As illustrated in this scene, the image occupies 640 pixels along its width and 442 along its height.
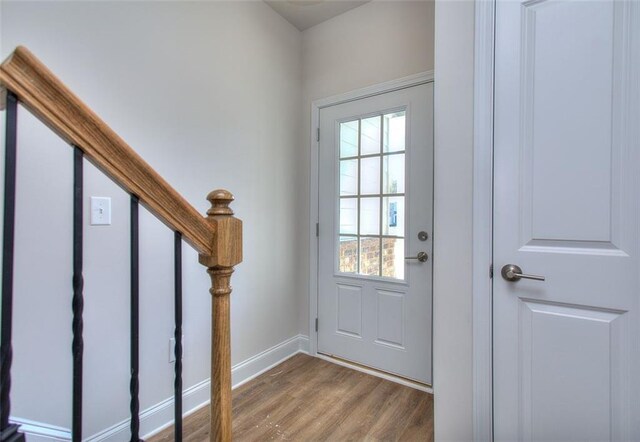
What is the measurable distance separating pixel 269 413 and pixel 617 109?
220 centimetres

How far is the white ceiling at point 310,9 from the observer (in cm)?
229

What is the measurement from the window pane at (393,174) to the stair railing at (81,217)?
5.25ft

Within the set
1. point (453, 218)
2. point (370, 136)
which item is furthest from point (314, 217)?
point (453, 218)

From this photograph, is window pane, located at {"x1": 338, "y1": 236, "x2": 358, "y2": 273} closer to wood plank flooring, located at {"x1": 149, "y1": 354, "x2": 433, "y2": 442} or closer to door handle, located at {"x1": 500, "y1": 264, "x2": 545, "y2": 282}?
wood plank flooring, located at {"x1": 149, "y1": 354, "x2": 433, "y2": 442}

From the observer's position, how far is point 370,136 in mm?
2309

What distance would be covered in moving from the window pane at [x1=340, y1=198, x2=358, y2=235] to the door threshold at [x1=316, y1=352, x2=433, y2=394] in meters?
1.02

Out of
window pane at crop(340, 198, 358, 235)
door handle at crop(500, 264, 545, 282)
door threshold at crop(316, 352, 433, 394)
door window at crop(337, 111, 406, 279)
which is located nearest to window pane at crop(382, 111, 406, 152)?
door window at crop(337, 111, 406, 279)

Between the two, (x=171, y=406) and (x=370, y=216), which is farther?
(x=370, y=216)

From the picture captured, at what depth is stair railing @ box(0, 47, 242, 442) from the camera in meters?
0.49

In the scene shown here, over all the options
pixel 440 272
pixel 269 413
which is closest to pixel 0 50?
pixel 440 272

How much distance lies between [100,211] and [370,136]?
1780mm

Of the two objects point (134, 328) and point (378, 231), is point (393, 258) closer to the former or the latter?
point (378, 231)

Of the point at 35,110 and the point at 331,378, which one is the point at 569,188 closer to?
the point at 35,110

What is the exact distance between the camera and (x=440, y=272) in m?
1.40
